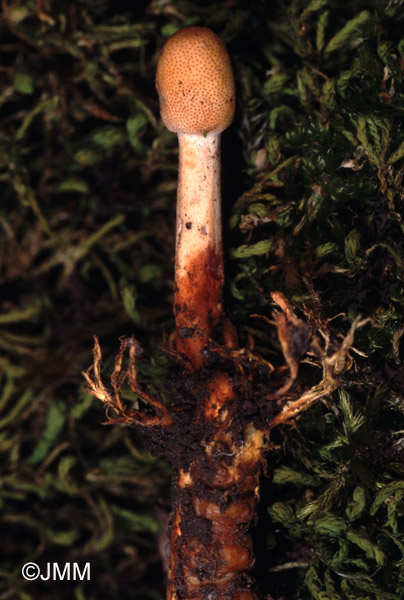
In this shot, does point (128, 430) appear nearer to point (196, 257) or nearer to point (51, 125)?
point (196, 257)

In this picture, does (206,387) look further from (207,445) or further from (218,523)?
(218,523)

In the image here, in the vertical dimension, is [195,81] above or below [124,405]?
above

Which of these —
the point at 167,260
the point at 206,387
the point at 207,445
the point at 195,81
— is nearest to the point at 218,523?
the point at 207,445

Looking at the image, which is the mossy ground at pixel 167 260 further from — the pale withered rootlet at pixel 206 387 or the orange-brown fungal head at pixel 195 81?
the orange-brown fungal head at pixel 195 81

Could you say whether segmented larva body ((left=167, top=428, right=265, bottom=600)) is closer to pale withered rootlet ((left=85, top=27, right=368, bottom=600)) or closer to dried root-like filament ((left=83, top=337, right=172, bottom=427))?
pale withered rootlet ((left=85, top=27, right=368, bottom=600))

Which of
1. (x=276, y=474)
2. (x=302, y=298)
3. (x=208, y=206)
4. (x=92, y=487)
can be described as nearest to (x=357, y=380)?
(x=302, y=298)

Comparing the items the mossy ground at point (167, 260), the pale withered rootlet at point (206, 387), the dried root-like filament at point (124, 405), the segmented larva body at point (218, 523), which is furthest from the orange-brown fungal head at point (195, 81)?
the segmented larva body at point (218, 523)
